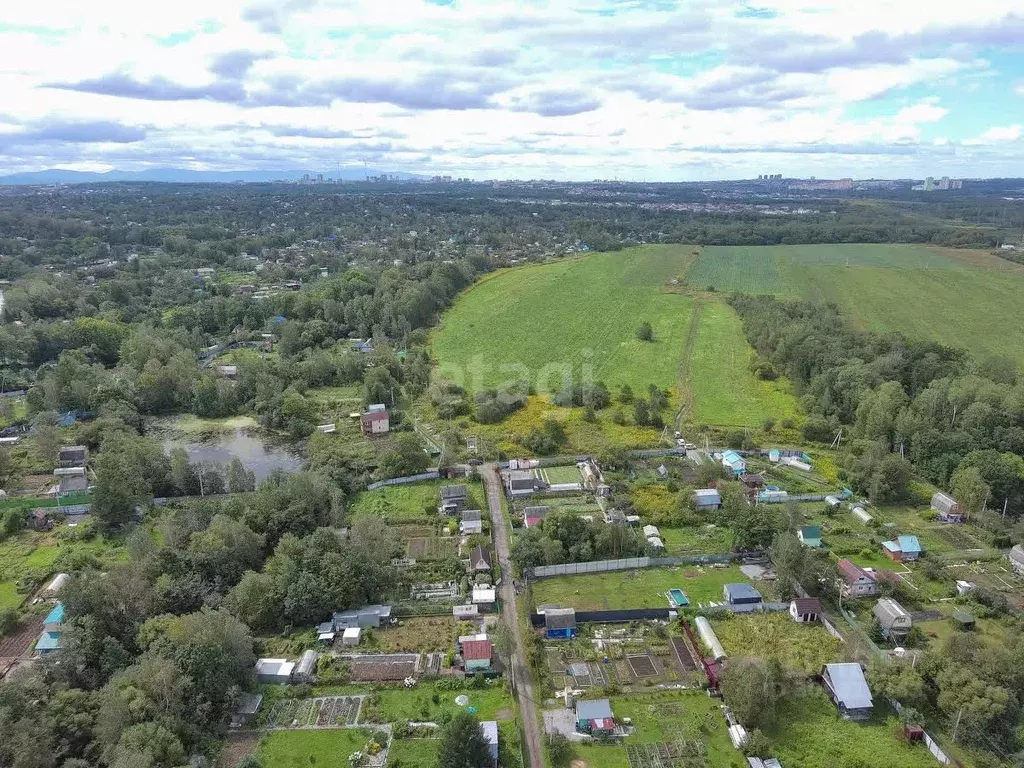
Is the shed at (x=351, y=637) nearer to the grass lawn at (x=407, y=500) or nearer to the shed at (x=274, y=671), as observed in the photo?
the shed at (x=274, y=671)

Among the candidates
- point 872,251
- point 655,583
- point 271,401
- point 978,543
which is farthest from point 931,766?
point 872,251

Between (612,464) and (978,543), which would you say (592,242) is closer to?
(612,464)

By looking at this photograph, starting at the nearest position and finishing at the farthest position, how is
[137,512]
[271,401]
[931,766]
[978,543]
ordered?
[931,766] < [978,543] < [137,512] < [271,401]

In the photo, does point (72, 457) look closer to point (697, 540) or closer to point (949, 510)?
point (697, 540)

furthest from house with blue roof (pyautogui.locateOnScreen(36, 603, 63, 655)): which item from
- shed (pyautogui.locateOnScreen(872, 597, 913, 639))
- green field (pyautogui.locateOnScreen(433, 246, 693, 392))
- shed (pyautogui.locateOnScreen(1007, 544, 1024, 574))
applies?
shed (pyautogui.locateOnScreen(1007, 544, 1024, 574))

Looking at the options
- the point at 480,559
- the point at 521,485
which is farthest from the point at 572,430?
the point at 480,559

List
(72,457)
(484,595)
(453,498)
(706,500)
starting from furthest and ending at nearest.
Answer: (72,457)
(453,498)
(706,500)
(484,595)
